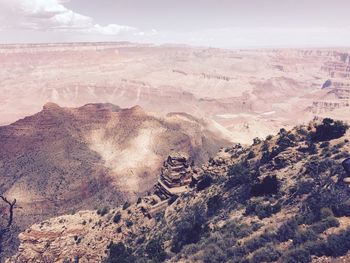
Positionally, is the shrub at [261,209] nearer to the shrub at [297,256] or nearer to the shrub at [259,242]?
the shrub at [259,242]

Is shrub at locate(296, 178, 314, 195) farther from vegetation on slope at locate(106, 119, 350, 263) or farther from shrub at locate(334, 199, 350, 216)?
shrub at locate(334, 199, 350, 216)

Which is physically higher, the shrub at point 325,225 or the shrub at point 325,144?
the shrub at point 325,144

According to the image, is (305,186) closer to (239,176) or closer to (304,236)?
(304,236)

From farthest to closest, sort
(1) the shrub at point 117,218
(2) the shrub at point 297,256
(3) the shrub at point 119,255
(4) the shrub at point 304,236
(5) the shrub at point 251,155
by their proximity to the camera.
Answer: (1) the shrub at point 117,218
(5) the shrub at point 251,155
(3) the shrub at point 119,255
(4) the shrub at point 304,236
(2) the shrub at point 297,256

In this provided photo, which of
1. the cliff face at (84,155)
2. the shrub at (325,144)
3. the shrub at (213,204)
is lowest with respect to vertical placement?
the cliff face at (84,155)

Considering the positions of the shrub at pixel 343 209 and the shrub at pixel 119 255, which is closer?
the shrub at pixel 343 209

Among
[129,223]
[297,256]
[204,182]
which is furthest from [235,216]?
[129,223]

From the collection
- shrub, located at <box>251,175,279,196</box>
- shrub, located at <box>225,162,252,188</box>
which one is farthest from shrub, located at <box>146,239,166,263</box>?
shrub, located at <box>225,162,252,188</box>

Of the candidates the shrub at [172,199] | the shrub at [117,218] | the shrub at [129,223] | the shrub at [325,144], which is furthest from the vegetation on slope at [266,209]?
the shrub at [117,218]
